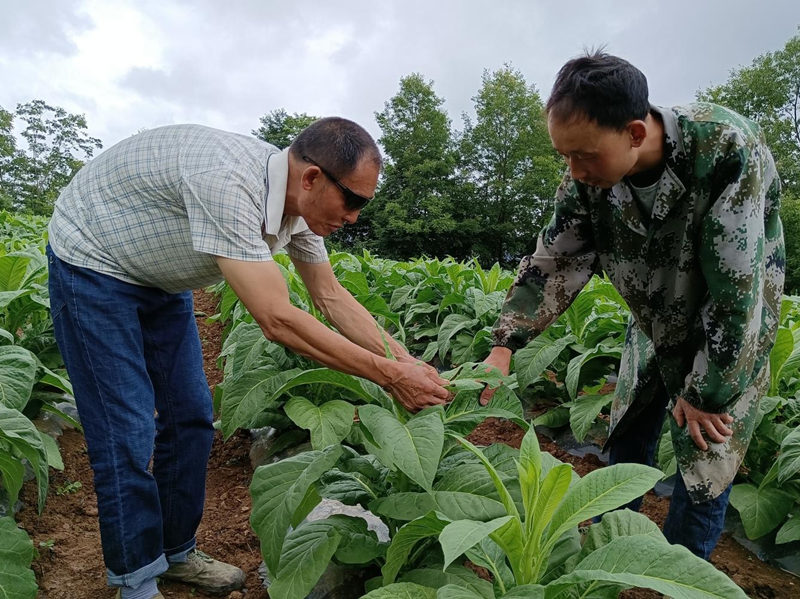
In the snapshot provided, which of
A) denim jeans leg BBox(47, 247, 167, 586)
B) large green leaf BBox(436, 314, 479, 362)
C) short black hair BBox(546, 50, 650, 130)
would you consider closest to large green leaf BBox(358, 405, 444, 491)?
denim jeans leg BBox(47, 247, 167, 586)

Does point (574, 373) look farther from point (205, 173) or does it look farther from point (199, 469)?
point (205, 173)

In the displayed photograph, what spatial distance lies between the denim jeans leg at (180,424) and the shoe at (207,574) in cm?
5

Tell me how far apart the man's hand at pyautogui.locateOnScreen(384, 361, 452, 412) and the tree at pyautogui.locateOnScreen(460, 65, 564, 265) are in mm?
34127

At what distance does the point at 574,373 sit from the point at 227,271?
213 cm

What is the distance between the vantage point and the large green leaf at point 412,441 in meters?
1.61

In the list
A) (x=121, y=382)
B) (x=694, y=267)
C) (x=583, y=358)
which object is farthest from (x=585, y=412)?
(x=121, y=382)

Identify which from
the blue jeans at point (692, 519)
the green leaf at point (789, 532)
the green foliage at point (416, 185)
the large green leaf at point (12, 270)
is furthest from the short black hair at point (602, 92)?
the green foliage at point (416, 185)

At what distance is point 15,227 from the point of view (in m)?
10.7

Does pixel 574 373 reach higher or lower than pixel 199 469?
higher

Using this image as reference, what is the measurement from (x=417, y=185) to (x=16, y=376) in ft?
115

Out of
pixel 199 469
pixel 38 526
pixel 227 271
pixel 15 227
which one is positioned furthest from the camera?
pixel 15 227

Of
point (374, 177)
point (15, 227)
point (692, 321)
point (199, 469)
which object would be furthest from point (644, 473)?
point (15, 227)

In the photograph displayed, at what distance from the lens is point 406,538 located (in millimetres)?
1746

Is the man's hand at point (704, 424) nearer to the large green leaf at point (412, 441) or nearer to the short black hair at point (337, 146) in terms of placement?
the large green leaf at point (412, 441)
